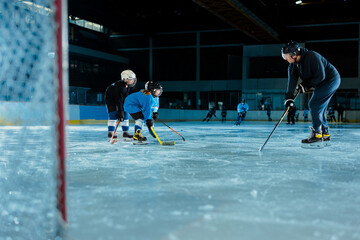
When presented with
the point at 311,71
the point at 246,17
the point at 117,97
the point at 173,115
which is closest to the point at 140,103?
the point at 117,97

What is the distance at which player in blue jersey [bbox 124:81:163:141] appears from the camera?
4836 mm

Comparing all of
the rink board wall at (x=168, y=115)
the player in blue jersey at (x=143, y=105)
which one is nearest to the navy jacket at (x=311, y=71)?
the player in blue jersey at (x=143, y=105)

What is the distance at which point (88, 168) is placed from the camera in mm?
2779

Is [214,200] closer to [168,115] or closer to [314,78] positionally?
[314,78]

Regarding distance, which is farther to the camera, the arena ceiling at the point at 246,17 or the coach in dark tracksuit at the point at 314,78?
the arena ceiling at the point at 246,17

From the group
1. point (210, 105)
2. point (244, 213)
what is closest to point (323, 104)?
point (244, 213)

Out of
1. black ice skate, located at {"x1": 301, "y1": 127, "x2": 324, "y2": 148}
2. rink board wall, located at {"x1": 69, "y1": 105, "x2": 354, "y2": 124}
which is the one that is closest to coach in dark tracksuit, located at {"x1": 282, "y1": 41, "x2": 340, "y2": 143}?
black ice skate, located at {"x1": 301, "y1": 127, "x2": 324, "y2": 148}

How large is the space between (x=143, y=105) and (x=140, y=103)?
0.40ft

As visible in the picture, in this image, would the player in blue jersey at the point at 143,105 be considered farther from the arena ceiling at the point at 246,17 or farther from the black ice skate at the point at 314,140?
the arena ceiling at the point at 246,17

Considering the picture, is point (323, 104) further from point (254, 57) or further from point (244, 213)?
point (254, 57)

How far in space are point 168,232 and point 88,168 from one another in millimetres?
1657

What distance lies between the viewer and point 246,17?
1516 centimetres

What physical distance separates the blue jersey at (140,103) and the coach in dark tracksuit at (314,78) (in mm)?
1796

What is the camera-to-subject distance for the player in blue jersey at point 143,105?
190 inches
